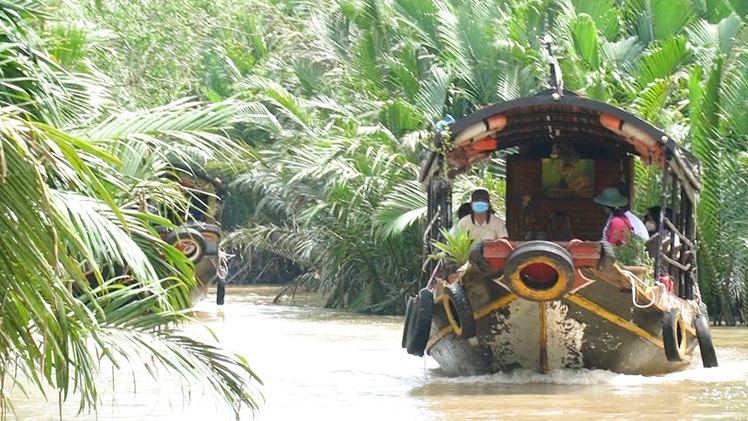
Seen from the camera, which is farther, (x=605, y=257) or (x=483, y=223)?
(x=483, y=223)

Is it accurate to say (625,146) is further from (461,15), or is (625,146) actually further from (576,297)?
(461,15)

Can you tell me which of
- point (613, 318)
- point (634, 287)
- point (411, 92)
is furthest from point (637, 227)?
point (411, 92)

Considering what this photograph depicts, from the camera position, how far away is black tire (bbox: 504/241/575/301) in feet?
33.1

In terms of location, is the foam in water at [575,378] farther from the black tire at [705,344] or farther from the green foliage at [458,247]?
the green foliage at [458,247]

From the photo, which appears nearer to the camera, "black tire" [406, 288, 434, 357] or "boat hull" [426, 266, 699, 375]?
"boat hull" [426, 266, 699, 375]

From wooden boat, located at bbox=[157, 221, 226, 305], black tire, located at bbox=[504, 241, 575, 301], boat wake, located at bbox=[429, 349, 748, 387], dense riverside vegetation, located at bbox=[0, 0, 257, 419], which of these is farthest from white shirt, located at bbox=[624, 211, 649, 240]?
wooden boat, located at bbox=[157, 221, 226, 305]

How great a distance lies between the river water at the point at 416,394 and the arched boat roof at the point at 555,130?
70.2 inches

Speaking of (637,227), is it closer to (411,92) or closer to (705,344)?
(705,344)

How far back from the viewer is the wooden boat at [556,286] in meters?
10.4

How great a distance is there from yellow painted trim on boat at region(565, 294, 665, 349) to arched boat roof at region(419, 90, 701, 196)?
1516mm

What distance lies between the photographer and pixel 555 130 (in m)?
13.3

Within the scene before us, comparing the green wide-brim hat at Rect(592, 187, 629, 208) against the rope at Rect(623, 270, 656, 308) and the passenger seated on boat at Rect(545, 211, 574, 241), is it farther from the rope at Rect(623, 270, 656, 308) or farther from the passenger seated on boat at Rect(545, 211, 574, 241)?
the rope at Rect(623, 270, 656, 308)

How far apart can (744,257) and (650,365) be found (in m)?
6.62

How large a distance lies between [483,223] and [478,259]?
1.92 meters
